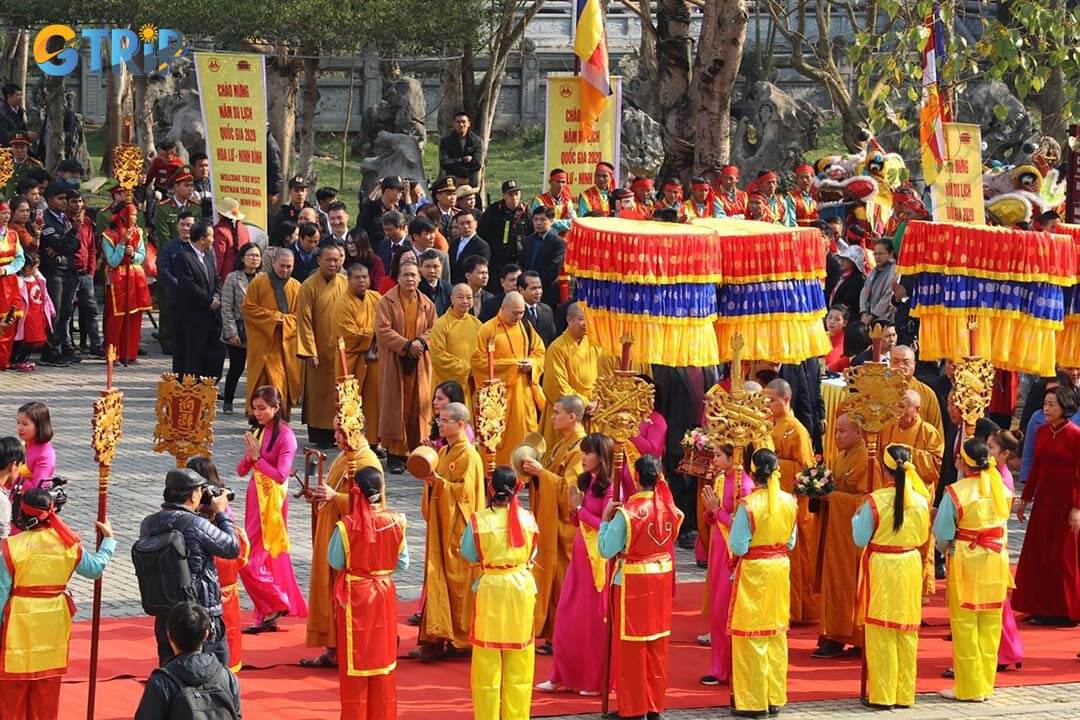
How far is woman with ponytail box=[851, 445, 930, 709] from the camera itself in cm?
1030

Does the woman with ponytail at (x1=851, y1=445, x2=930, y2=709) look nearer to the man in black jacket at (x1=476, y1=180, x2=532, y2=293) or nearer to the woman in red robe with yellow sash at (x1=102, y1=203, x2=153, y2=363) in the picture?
the man in black jacket at (x1=476, y1=180, x2=532, y2=293)

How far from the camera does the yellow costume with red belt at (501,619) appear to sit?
955 cm

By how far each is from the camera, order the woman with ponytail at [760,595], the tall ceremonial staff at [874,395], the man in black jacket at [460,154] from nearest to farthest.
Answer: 1. the woman with ponytail at [760,595]
2. the tall ceremonial staff at [874,395]
3. the man in black jacket at [460,154]

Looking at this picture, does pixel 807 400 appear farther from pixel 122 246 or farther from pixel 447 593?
pixel 122 246

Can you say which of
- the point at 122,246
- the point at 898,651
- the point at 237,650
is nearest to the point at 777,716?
the point at 898,651

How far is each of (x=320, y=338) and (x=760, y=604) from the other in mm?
6876

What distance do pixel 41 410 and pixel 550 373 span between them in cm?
453

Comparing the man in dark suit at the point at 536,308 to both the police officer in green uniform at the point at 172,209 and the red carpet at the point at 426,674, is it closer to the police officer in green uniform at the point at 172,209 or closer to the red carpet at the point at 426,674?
the red carpet at the point at 426,674

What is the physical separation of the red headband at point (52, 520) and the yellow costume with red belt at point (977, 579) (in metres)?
4.90

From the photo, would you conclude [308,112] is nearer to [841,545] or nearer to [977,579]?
[841,545]

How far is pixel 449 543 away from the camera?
36.2 ft

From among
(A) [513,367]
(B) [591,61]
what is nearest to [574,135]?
(B) [591,61]

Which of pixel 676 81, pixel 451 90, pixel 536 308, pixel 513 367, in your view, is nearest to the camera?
pixel 513 367

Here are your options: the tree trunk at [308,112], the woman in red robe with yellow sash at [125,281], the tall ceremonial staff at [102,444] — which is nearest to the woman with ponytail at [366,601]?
the tall ceremonial staff at [102,444]
